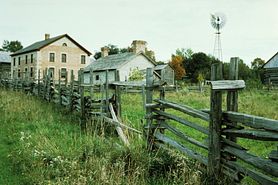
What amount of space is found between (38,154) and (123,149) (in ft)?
4.85

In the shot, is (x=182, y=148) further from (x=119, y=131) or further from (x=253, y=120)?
(x=119, y=131)

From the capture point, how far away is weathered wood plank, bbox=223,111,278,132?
12.0ft

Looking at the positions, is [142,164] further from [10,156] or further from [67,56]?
[67,56]

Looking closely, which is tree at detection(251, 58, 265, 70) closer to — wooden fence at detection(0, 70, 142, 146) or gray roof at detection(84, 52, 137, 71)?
gray roof at detection(84, 52, 137, 71)

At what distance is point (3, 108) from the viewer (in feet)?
39.5

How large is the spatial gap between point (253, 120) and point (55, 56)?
146 feet

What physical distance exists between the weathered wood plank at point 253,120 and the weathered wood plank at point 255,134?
7 cm

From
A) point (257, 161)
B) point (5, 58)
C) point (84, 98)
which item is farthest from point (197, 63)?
point (257, 161)

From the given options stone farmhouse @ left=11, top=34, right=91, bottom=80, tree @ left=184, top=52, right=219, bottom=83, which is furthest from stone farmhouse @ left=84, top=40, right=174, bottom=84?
tree @ left=184, top=52, right=219, bottom=83

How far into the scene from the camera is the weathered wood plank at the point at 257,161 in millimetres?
3664

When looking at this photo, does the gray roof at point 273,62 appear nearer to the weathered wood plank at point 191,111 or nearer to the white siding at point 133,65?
the white siding at point 133,65

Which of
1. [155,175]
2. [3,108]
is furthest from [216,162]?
[3,108]

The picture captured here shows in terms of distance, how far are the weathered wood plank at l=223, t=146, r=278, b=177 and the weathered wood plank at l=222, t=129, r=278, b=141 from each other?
20 centimetres

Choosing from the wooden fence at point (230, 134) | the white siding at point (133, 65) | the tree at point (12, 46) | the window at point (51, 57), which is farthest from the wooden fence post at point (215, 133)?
the tree at point (12, 46)
